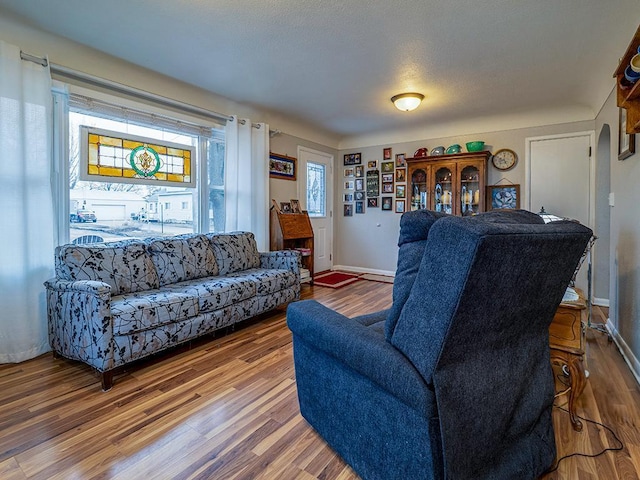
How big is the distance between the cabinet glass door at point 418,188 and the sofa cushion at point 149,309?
3.67 meters

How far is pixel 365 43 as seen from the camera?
8.59 ft

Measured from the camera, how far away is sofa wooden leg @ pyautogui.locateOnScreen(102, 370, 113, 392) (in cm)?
205

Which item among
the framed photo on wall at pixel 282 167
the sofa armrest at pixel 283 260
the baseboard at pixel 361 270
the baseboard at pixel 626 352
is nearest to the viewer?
the baseboard at pixel 626 352

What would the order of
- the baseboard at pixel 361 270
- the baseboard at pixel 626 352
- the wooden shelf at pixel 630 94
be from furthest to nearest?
the baseboard at pixel 361 270, the baseboard at pixel 626 352, the wooden shelf at pixel 630 94

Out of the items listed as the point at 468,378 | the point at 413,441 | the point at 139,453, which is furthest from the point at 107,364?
the point at 468,378

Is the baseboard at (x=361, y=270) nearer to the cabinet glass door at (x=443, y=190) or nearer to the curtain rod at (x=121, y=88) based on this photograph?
the cabinet glass door at (x=443, y=190)

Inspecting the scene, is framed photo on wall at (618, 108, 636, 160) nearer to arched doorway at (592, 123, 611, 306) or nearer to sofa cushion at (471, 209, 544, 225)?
arched doorway at (592, 123, 611, 306)

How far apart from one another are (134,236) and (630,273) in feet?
13.6

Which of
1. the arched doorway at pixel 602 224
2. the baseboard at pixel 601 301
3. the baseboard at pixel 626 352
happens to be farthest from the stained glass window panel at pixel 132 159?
the baseboard at pixel 601 301

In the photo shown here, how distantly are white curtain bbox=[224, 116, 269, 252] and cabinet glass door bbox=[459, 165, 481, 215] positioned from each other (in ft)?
8.95

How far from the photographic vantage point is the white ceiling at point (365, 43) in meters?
2.19

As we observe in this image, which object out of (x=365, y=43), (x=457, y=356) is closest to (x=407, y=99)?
(x=365, y=43)

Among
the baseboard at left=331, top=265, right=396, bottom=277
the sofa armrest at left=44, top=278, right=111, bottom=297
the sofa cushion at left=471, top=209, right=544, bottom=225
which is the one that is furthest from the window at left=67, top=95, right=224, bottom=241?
the sofa cushion at left=471, top=209, right=544, bottom=225

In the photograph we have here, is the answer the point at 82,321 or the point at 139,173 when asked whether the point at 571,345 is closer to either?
the point at 82,321
